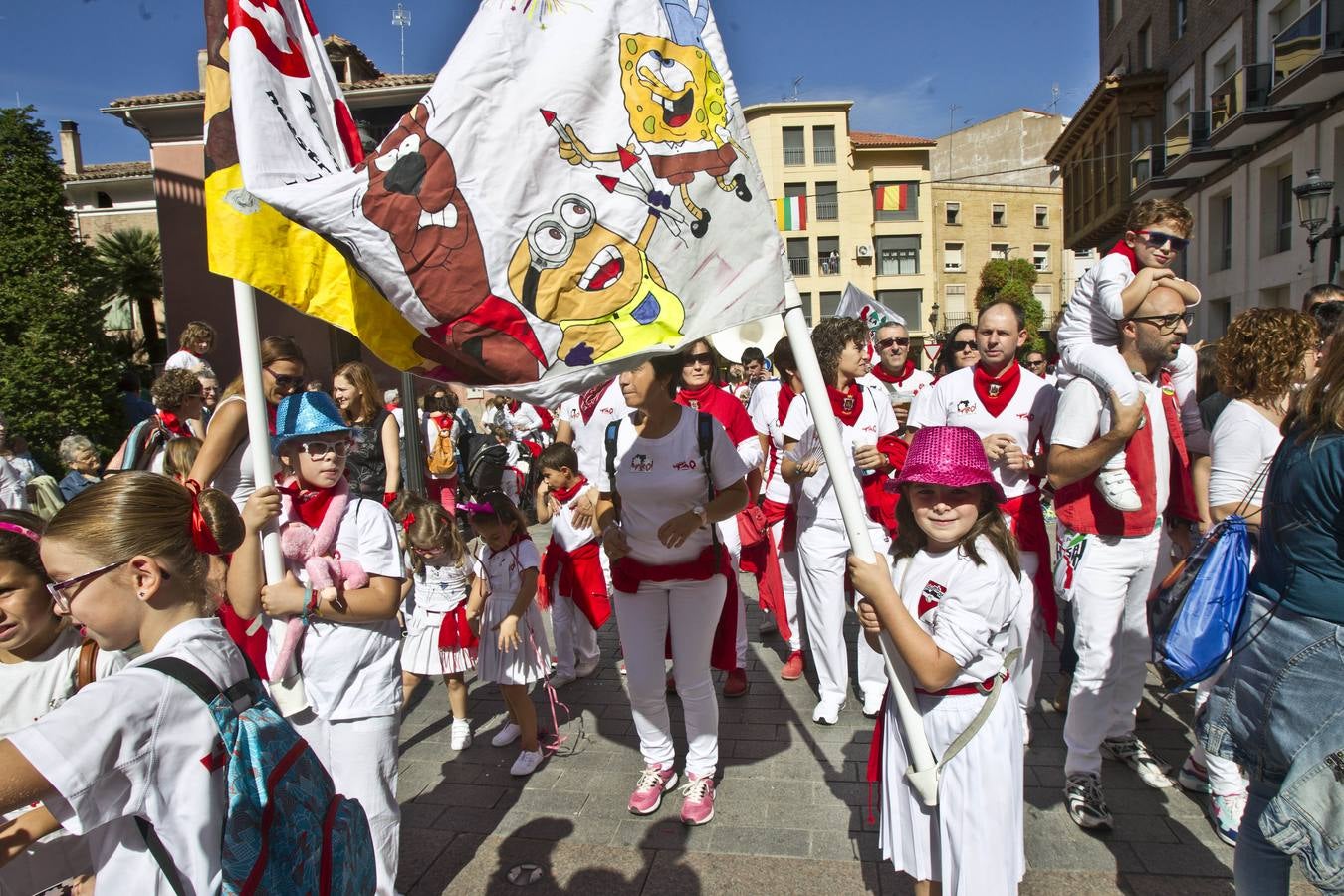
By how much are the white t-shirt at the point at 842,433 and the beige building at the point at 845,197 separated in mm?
46714

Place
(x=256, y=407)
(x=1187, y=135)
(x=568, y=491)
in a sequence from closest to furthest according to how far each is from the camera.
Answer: (x=256, y=407) < (x=568, y=491) < (x=1187, y=135)

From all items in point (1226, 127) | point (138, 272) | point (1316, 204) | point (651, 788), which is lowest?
point (651, 788)

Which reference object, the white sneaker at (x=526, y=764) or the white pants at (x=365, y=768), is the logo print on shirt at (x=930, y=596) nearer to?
the white pants at (x=365, y=768)

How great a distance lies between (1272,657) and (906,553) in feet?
3.28

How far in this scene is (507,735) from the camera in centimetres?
456

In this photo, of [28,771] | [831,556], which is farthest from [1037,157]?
[28,771]

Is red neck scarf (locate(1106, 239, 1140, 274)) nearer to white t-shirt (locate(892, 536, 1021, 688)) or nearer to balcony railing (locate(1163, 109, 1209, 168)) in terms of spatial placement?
white t-shirt (locate(892, 536, 1021, 688))

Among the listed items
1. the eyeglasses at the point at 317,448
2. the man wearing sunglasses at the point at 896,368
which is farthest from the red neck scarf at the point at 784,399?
the eyeglasses at the point at 317,448

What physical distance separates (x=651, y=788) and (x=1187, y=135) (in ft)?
88.0

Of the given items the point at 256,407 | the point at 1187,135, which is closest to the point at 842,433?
the point at 256,407

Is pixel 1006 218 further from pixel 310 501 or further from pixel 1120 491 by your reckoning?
pixel 310 501

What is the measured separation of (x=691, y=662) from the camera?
375cm

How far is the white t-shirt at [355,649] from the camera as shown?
2857mm

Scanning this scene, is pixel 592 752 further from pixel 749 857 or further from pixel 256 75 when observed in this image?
pixel 256 75
